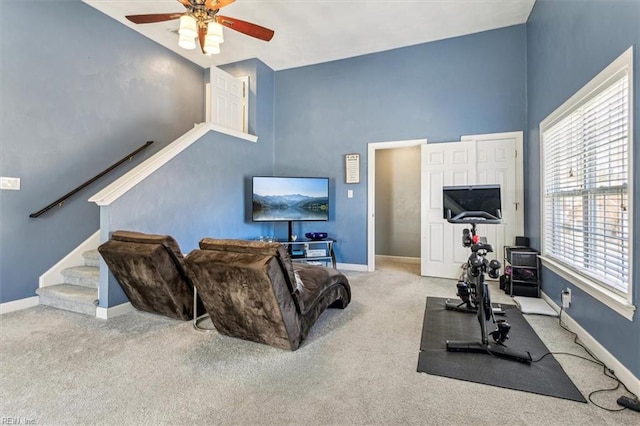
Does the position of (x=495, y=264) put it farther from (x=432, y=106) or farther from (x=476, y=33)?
(x=476, y=33)

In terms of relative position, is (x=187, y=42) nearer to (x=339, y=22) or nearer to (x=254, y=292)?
(x=339, y=22)

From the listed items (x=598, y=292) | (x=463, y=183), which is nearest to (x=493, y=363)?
(x=598, y=292)

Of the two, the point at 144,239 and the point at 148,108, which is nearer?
the point at 144,239

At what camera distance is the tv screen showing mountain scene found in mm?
4770

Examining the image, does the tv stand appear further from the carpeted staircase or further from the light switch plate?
the light switch plate

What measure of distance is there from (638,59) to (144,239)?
362cm

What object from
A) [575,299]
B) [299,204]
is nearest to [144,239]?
[299,204]

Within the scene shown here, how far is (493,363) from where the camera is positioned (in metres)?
2.06

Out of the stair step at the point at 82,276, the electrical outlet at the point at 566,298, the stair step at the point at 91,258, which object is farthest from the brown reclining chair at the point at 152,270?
the electrical outlet at the point at 566,298

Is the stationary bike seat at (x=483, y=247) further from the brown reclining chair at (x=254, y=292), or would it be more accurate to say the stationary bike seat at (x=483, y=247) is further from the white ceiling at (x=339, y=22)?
the white ceiling at (x=339, y=22)

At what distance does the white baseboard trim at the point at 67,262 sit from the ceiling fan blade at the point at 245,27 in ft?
9.91

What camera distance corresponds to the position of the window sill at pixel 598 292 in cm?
179

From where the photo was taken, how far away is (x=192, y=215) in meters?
3.93

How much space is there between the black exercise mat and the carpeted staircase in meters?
3.14
